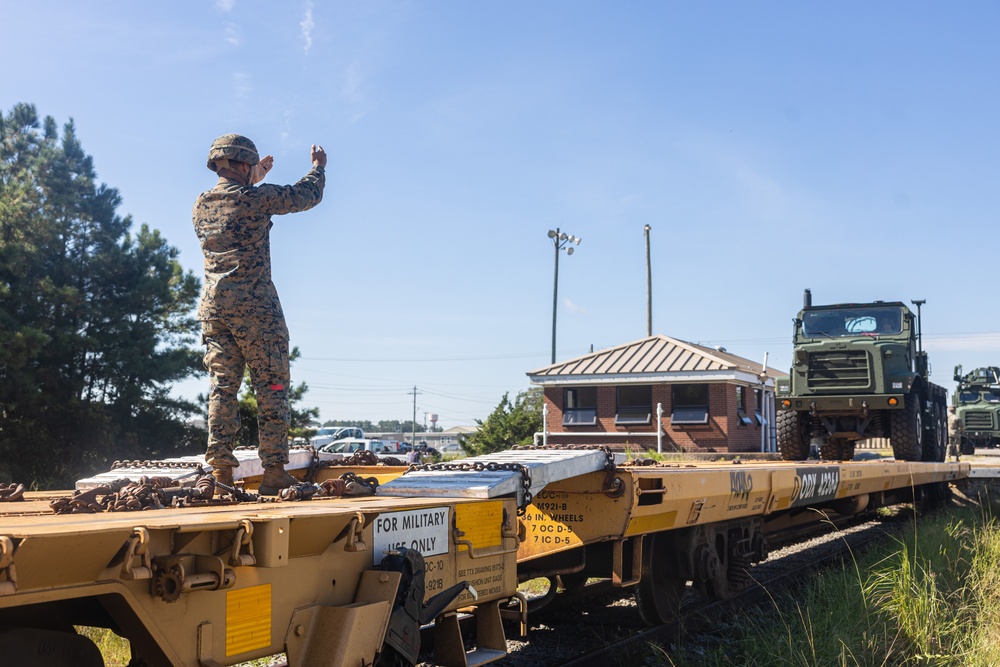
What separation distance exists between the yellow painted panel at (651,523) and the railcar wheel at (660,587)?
60cm

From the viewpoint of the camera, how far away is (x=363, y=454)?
5.96 m

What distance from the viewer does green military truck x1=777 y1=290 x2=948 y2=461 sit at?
1296 cm

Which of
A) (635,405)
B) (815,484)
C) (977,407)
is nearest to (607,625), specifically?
(815,484)

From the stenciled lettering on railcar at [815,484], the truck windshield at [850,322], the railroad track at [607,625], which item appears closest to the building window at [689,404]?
the truck windshield at [850,322]

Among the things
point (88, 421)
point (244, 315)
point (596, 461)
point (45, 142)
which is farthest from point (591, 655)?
point (45, 142)

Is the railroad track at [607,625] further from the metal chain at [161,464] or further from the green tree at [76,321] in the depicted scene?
the green tree at [76,321]

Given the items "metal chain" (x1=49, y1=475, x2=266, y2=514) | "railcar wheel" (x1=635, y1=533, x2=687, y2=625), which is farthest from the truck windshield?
"metal chain" (x1=49, y1=475, x2=266, y2=514)

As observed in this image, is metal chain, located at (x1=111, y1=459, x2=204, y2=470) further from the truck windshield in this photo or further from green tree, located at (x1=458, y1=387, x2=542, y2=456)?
green tree, located at (x1=458, y1=387, x2=542, y2=456)

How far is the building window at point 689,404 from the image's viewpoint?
28.3 metres

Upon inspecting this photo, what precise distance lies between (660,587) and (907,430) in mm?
8234

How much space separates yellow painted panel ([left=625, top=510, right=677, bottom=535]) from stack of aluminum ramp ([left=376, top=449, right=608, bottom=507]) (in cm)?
41

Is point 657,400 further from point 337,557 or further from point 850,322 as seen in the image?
point 337,557

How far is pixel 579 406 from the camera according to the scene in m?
30.7

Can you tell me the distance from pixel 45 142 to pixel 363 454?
47.0 ft
